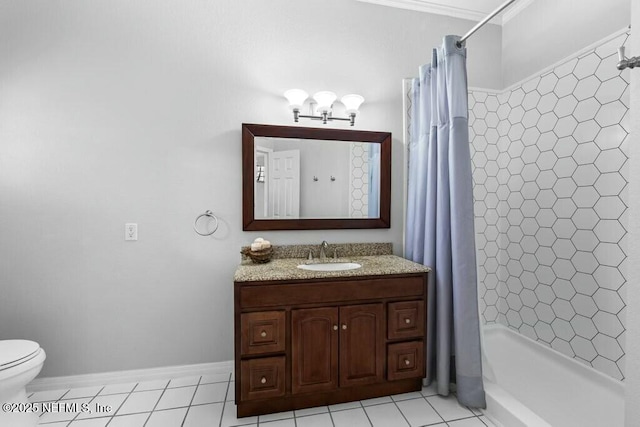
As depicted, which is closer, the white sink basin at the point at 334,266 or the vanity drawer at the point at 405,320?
the vanity drawer at the point at 405,320

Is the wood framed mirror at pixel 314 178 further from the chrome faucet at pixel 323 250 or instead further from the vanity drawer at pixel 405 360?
the vanity drawer at pixel 405 360

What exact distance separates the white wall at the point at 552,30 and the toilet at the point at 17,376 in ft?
12.1

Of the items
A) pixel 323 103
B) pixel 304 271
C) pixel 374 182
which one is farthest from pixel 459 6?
pixel 304 271

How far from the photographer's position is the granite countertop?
5.57 ft

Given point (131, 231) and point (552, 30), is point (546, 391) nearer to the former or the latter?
point (552, 30)

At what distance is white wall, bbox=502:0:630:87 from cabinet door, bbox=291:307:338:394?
2349 mm

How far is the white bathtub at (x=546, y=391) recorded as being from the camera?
5.35ft

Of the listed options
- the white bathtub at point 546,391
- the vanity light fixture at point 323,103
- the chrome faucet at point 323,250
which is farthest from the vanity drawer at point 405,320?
the vanity light fixture at point 323,103

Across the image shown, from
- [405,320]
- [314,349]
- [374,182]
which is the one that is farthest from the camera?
[374,182]

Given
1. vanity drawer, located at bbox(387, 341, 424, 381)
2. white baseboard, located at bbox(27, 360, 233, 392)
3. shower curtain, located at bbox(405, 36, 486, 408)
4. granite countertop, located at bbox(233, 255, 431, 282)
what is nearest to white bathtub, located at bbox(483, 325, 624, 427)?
shower curtain, located at bbox(405, 36, 486, 408)

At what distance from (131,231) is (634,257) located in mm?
2566

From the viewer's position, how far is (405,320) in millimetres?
1860

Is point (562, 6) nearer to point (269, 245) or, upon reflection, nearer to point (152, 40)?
point (269, 245)

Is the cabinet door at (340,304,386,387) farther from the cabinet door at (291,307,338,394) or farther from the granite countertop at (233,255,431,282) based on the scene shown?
the granite countertop at (233,255,431,282)
